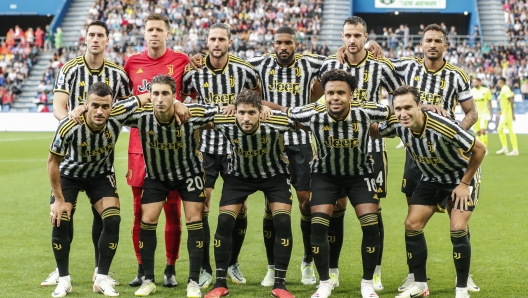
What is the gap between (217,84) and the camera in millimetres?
6855

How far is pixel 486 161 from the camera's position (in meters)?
17.8

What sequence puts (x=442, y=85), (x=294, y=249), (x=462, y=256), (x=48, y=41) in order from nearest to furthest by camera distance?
(x=462, y=256) < (x=442, y=85) < (x=294, y=249) < (x=48, y=41)

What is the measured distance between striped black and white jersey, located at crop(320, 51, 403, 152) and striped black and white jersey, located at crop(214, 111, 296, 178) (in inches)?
32.3

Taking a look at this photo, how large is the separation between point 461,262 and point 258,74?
2589mm

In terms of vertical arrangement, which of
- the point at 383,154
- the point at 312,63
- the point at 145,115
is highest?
the point at 312,63

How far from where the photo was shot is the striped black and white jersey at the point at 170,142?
6.27 metres

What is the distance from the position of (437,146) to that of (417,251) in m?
0.91

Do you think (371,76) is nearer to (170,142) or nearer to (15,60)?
(170,142)

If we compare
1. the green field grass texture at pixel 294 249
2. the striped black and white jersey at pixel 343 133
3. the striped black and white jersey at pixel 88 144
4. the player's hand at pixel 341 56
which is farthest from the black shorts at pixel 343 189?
the striped black and white jersey at pixel 88 144

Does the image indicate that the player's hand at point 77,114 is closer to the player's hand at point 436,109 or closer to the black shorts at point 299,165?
the black shorts at point 299,165

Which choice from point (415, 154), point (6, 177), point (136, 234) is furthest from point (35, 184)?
point (415, 154)

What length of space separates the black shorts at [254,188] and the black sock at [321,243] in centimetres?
37

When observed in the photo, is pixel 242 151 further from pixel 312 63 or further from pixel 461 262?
pixel 461 262

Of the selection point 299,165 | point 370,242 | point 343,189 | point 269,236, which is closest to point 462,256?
point 370,242
